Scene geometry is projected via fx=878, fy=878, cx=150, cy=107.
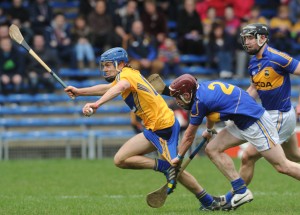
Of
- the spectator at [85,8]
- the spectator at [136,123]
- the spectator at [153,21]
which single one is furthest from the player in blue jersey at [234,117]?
the spectator at [85,8]

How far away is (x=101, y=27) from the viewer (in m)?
18.5

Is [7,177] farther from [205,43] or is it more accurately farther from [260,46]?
[205,43]

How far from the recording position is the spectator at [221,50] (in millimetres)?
17812

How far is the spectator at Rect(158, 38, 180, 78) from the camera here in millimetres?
17719

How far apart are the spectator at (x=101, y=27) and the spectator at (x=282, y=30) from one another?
134 inches

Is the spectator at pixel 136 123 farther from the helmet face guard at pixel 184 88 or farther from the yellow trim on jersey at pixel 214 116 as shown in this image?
the helmet face guard at pixel 184 88

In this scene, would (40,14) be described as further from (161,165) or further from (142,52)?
(161,165)

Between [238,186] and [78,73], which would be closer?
[238,186]

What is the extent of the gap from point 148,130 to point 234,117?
3.37 ft

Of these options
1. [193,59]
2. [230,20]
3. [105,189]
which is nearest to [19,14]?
[193,59]

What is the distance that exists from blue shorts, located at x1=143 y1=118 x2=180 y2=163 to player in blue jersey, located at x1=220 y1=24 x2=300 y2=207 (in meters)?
0.83

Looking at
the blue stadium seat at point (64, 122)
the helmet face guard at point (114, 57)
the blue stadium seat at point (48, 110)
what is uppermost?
the helmet face guard at point (114, 57)

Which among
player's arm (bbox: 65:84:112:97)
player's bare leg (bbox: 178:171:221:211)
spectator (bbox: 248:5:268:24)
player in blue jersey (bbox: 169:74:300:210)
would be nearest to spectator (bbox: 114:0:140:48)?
spectator (bbox: 248:5:268:24)

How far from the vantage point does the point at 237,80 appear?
1778cm
